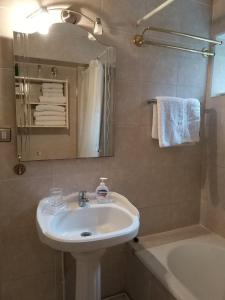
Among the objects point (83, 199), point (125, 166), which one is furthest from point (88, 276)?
point (125, 166)

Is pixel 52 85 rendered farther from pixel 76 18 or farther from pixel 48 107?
pixel 76 18

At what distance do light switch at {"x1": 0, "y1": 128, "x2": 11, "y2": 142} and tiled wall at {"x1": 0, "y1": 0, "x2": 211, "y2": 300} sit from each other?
3cm

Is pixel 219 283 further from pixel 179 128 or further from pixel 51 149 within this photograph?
pixel 51 149

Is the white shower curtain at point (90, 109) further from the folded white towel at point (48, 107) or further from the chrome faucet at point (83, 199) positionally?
the chrome faucet at point (83, 199)

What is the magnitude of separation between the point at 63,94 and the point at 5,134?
41cm

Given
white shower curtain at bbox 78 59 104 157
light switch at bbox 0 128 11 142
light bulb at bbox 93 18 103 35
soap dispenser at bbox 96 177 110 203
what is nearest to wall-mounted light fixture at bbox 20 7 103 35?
light bulb at bbox 93 18 103 35

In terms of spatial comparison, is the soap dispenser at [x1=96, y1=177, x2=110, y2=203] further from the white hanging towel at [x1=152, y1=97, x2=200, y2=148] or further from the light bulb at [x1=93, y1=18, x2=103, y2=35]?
the light bulb at [x1=93, y1=18, x2=103, y2=35]

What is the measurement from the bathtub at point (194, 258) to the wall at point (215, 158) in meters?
0.19

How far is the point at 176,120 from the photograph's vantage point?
1647 mm

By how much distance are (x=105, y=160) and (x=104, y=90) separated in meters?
0.48

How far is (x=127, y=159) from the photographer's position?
1.65 m

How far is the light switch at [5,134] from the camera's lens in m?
1.29

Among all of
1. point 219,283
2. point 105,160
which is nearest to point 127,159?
point 105,160

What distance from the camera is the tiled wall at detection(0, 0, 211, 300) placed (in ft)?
4.53
